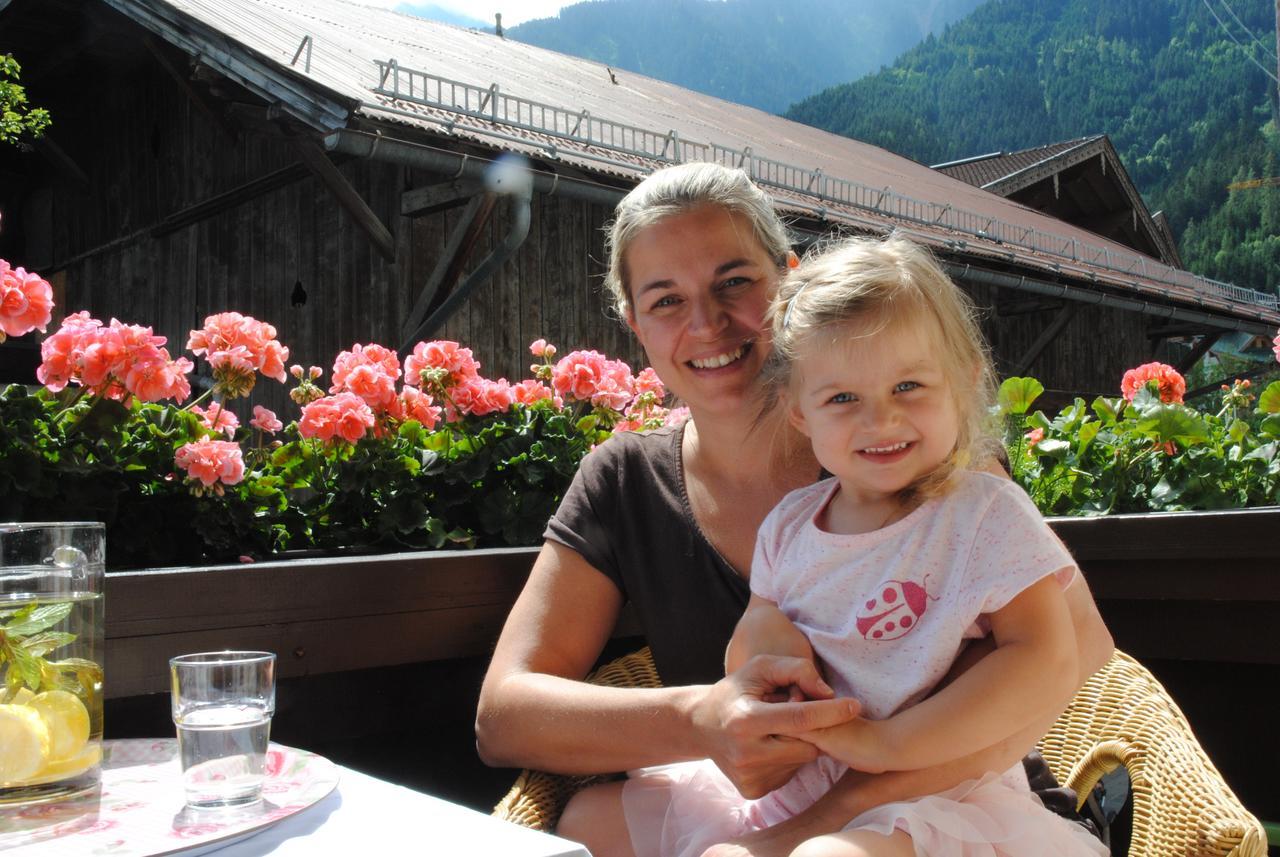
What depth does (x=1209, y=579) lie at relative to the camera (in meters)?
1.90

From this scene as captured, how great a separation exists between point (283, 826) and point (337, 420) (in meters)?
1.54

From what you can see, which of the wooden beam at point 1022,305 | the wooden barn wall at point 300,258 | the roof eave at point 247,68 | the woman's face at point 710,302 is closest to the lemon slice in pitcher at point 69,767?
the woman's face at point 710,302

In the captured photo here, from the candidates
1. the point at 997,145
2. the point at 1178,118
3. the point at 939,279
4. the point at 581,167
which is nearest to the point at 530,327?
the point at 581,167

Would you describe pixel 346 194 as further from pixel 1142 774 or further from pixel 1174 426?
pixel 1142 774

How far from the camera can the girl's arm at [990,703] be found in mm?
1211

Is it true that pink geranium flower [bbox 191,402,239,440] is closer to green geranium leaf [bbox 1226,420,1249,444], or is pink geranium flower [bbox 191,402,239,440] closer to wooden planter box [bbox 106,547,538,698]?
wooden planter box [bbox 106,547,538,698]

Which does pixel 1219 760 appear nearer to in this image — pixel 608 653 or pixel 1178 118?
pixel 608 653

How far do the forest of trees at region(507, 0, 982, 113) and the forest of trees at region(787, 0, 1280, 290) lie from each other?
4660 centimetres

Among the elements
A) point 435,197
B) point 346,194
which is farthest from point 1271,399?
point 435,197

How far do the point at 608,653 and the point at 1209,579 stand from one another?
105 cm

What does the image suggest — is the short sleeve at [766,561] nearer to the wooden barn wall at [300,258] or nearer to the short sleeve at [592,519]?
the short sleeve at [592,519]

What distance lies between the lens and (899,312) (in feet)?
4.49

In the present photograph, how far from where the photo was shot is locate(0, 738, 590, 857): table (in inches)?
35.3

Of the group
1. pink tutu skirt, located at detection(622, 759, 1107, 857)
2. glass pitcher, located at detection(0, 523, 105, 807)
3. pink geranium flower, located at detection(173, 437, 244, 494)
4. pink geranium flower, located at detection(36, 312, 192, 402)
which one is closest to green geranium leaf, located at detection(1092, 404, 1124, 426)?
pink tutu skirt, located at detection(622, 759, 1107, 857)
